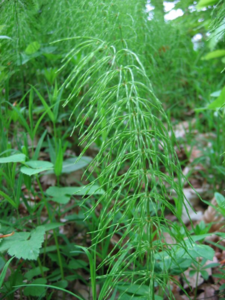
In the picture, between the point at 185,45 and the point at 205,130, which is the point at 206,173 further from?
the point at 185,45

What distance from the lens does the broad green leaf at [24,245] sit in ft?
3.40

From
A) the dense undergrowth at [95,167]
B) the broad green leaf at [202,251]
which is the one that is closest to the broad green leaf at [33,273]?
the dense undergrowth at [95,167]

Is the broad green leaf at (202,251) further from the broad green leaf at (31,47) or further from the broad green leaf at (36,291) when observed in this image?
the broad green leaf at (31,47)

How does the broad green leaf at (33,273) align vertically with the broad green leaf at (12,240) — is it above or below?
below

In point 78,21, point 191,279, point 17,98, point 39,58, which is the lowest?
point 191,279

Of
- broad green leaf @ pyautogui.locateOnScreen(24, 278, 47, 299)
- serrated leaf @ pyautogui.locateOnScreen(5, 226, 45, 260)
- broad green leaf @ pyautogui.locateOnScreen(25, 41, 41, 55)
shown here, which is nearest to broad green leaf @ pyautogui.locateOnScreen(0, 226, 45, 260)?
serrated leaf @ pyautogui.locateOnScreen(5, 226, 45, 260)

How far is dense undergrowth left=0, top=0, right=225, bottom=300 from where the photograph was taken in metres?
0.90

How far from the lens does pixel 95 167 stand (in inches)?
37.0

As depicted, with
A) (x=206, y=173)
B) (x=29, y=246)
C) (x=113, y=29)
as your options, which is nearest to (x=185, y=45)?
(x=206, y=173)

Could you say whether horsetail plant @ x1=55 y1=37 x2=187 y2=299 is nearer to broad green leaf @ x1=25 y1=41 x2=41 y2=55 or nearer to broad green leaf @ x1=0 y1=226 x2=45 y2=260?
broad green leaf @ x1=0 y1=226 x2=45 y2=260

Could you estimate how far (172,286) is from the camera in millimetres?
1413

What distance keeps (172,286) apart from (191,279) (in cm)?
11

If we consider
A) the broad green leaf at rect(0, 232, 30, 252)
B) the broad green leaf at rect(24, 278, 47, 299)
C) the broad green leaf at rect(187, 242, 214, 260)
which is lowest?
the broad green leaf at rect(24, 278, 47, 299)

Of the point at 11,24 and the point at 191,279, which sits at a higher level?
the point at 11,24
